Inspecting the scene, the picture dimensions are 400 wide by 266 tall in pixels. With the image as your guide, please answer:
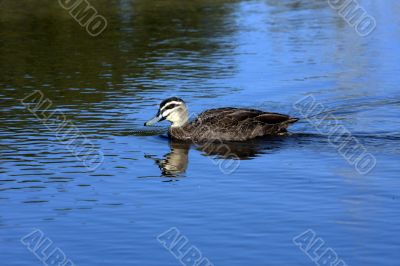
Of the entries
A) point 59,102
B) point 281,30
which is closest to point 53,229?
point 59,102

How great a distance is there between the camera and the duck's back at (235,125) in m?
19.1

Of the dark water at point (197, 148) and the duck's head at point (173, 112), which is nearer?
the dark water at point (197, 148)

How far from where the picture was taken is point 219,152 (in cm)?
1816

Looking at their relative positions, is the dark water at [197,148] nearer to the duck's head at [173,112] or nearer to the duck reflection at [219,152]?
the duck reflection at [219,152]

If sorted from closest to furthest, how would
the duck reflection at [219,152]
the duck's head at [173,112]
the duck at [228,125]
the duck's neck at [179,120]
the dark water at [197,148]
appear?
the dark water at [197,148] → the duck reflection at [219,152] → the duck at [228,125] → the duck's head at [173,112] → the duck's neck at [179,120]

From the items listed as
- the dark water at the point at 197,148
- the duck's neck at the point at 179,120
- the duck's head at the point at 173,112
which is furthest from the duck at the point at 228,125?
the dark water at the point at 197,148

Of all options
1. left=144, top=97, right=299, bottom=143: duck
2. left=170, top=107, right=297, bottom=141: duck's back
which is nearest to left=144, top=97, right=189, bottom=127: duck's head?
left=144, top=97, right=299, bottom=143: duck

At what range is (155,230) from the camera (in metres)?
13.0

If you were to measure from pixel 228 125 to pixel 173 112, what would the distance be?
45.0 inches

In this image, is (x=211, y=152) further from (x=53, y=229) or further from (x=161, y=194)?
(x=53, y=229)

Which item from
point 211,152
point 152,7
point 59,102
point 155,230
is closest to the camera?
point 155,230

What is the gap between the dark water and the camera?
41.5 ft

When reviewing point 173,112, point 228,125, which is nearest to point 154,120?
point 173,112

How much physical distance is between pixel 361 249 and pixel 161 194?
369 cm
